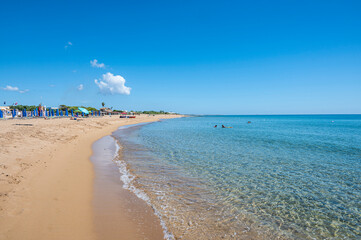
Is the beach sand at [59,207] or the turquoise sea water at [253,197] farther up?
the beach sand at [59,207]

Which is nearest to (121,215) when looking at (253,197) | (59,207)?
(59,207)

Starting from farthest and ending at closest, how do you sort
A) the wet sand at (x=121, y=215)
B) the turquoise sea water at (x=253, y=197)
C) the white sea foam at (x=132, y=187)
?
the turquoise sea water at (x=253, y=197) < the white sea foam at (x=132, y=187) < the wet sand at (x=121, y=215)

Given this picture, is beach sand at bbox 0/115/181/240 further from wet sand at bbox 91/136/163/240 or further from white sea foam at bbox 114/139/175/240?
white sea foam at bbox 114/139/175/240

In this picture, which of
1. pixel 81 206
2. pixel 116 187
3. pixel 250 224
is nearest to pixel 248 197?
pixel 250 224

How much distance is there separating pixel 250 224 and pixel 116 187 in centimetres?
450

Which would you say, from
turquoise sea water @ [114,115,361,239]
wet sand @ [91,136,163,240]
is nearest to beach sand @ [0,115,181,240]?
wet sand @ [91,136,163,240]

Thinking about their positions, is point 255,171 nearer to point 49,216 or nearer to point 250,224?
point 250,224

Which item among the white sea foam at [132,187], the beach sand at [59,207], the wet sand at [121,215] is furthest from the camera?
the white sea foam at [132,187]

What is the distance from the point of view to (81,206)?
15.8 feet

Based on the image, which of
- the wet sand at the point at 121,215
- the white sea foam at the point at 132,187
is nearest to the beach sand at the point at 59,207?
the wet sand at the point at 121,215

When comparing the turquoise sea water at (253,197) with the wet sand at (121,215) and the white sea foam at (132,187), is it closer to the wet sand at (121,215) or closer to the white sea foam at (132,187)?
the white sea foam at (132,187)

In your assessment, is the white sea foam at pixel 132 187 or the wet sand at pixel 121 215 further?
the white sea foam at pixel 132 187

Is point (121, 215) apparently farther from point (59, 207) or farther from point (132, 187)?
point (132, 187)

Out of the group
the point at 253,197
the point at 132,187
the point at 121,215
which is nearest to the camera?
the point at 121,215
